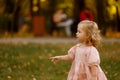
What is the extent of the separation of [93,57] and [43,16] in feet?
71.8

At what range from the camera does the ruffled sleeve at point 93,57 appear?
660cm

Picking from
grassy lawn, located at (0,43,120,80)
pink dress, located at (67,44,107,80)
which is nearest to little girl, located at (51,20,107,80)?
pink dress, located at (67,44,107,80)

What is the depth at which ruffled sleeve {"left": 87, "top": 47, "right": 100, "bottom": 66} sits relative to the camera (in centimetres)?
660

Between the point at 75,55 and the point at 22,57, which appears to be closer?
the point at 75,55

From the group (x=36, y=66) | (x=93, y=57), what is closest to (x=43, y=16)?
(x=36, y=66)

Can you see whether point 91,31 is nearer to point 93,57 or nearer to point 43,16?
point 93,57

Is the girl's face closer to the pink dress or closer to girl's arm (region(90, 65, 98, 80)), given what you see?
the pink dress

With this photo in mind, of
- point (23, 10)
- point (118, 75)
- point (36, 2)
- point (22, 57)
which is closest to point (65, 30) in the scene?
point (36, 2)

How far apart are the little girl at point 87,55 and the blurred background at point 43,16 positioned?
19.6 meters

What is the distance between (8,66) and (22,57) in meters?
2.07

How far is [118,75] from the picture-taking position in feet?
34.2

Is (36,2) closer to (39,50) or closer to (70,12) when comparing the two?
(70,12)

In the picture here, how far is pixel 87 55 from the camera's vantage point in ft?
22.1

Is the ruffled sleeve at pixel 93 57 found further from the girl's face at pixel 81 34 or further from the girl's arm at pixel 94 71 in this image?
the girl's face at pixel 81 34
